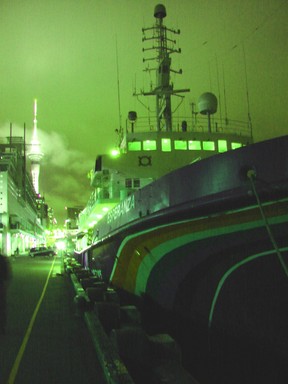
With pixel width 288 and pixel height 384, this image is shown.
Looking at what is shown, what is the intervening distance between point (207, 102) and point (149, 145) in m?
2.70

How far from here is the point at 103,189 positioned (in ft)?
49.9

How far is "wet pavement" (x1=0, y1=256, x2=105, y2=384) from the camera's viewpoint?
4637 millimetres

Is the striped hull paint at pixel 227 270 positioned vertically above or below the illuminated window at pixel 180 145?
below

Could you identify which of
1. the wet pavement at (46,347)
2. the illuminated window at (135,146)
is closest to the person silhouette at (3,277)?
the wet pavement at (46,347)

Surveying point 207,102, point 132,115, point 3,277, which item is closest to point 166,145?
point 207,102

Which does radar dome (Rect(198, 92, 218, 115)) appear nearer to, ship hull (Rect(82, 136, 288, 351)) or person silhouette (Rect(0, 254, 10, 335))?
ship hull (Rect(82, 136, 288, 351))

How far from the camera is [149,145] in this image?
12.6 m

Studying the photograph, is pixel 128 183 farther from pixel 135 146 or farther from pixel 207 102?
pixel 207 102

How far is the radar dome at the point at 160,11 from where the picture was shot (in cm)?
1673

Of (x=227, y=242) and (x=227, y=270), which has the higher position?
(x=227, y=242)

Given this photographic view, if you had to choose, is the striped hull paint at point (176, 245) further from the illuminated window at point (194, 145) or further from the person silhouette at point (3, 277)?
→ the illuminated window at point (194, 145)

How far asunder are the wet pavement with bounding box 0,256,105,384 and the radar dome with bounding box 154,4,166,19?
41.6ft

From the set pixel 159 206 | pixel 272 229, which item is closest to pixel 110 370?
pixel 272 229

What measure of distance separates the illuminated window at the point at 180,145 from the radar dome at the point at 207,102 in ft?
5.55
